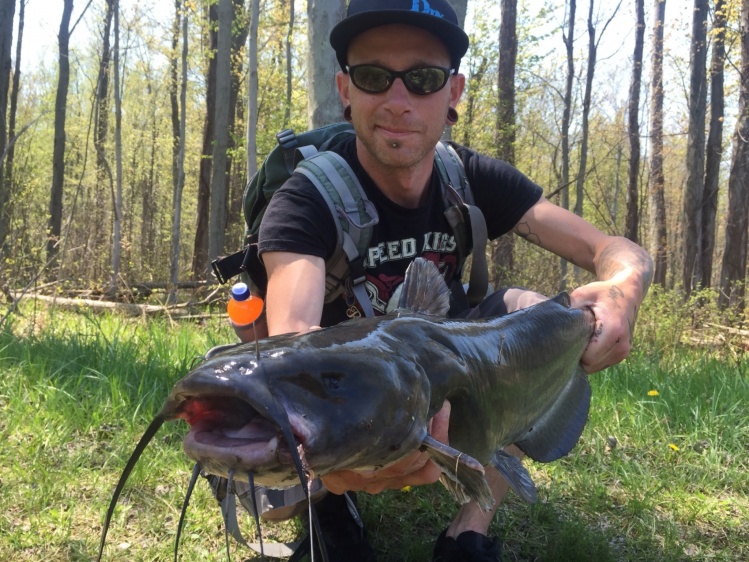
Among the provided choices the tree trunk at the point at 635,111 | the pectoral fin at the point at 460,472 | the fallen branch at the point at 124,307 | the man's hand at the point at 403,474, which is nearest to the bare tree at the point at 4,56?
the fallen branch at the point at 124,307

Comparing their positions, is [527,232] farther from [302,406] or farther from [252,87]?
[252,87]

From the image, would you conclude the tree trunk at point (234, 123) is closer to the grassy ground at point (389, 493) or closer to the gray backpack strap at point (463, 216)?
the grassy ground at point (389, 493)

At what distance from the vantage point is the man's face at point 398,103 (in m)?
2.40

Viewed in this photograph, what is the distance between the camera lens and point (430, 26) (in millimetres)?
2395

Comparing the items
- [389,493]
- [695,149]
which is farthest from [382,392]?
[695,149]

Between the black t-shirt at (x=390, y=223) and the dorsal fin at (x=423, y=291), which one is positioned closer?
the dorsal fin at (x=423, y=291)

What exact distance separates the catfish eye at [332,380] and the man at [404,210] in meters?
0.90

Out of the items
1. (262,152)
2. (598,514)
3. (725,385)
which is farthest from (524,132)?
(598,514)

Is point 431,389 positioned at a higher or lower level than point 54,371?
higher

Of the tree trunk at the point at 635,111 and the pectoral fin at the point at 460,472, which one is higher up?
the tree trunk at the point at 635,111

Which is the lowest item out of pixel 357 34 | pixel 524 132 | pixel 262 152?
pixel 357 34

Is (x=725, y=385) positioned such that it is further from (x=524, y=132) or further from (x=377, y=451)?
(x=524, y=132)

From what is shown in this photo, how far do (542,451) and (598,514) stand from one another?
0.68 metres

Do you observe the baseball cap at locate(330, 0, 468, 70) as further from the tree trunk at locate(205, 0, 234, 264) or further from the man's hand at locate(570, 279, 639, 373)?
the tree trunk at locate(205, 0, 234, 264)
